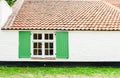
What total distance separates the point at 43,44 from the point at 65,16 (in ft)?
9.67

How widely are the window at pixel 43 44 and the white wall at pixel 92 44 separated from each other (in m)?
1.15

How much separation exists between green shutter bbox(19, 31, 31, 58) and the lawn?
907 millimetres

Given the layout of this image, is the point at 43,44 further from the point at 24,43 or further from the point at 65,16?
the point at 65,16

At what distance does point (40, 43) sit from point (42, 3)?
6714mm

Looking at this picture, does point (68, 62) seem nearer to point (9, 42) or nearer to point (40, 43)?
point (40, 43)

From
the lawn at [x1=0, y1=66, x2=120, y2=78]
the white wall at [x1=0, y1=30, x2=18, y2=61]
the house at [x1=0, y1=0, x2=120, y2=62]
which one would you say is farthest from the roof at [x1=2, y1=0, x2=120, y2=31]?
the lawn at [x1=0, y1=66, x2=120, y2=78]

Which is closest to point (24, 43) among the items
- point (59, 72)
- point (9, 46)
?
point (9, 46)

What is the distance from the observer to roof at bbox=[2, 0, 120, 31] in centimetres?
1986

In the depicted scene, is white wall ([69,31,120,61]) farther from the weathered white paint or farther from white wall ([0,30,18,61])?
the weathered white paint

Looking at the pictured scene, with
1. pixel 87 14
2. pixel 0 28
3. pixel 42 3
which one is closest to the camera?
pixel 0 28

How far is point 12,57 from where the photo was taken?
65.0 feet

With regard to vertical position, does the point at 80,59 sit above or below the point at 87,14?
below

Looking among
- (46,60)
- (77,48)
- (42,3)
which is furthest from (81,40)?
(42,3)

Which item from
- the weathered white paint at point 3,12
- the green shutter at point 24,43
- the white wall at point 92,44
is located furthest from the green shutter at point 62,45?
the weathered white paint at point 3,12
